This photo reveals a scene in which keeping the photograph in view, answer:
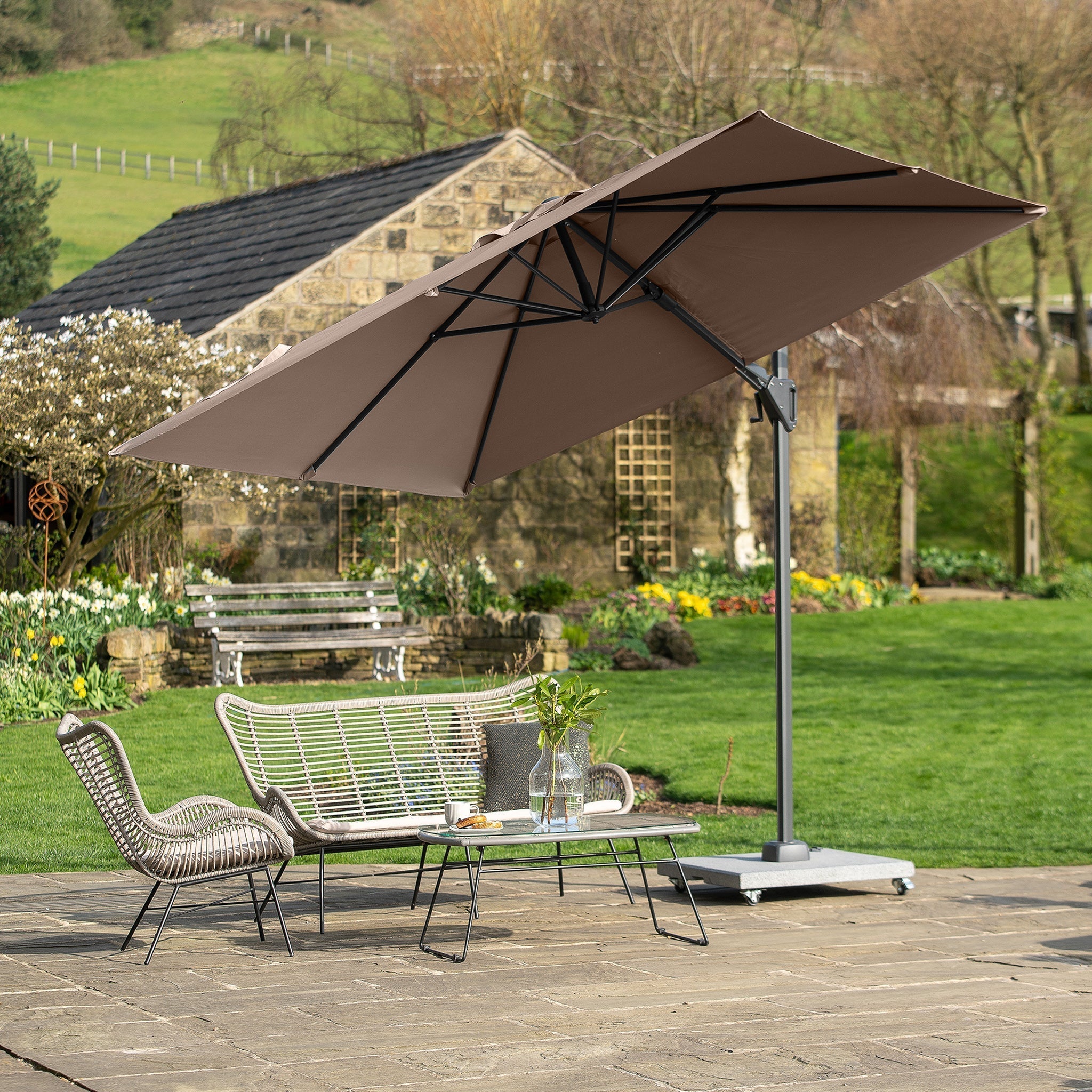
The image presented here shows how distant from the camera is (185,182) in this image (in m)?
47.9

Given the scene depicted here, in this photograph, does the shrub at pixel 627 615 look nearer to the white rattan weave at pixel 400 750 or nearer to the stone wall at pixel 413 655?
the stone wall at pixel 413 655

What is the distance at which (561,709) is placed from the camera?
17.0 ft

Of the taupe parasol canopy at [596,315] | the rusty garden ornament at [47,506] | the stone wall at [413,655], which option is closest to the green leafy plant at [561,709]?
the taupe parasol canopy at [596,315]

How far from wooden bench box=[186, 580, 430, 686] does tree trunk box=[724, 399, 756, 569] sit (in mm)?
4903

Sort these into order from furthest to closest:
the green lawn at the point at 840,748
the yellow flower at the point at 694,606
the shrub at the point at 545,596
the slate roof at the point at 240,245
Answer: the slate roof at the point at 240,245 < the yellow flower at the point at 694,606 < the shrub at the point at 545,596 < the green lawn at the point at 840,748

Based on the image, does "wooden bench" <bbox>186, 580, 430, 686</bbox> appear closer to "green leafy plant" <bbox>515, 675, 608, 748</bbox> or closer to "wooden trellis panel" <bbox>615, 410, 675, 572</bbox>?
"wooden trellis panel" <bbox>615, 410, 675, 572</bbox>

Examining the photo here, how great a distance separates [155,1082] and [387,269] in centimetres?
1266

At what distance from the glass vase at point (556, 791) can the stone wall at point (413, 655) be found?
6.69m

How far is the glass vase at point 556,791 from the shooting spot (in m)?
5.05

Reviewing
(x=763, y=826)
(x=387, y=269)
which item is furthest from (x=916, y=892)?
(x=387, y=269)

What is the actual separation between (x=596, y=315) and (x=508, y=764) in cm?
190

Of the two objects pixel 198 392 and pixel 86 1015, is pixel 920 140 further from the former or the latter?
pixel 86 1015

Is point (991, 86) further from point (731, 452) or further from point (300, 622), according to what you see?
point (300, 622)

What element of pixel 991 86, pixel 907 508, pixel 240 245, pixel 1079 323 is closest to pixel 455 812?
pixel 240 245
